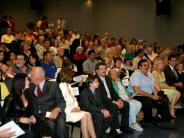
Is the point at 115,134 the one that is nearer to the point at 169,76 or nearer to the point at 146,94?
the point at 146,94

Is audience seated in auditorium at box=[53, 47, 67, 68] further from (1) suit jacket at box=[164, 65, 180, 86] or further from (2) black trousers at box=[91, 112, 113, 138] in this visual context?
(2) black trousers at box=[91, 112, 113, 138]

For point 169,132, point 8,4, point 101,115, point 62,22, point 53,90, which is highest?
point 8,4

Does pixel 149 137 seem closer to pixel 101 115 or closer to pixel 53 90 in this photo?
pixel 101 115

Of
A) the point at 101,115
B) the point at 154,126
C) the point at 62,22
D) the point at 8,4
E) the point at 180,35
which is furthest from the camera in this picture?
the point at 8,4

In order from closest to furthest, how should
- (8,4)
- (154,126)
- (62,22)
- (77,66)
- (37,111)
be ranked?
1. (37,111)
2. (154,126)
3. (77,66)
4. (62,22)
5. (8,4)

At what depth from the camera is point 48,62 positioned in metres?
8.66

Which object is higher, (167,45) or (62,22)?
(62,22)

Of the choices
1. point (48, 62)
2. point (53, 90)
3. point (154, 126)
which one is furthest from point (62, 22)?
point (53, 90)

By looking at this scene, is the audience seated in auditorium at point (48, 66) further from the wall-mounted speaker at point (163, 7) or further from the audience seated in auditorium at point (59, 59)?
the wall-mounted speaker at point (163, 7)

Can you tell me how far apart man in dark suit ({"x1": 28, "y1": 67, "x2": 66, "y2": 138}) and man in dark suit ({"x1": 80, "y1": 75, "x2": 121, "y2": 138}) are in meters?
0.69

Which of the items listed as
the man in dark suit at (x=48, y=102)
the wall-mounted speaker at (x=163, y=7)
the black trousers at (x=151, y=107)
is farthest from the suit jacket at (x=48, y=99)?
the wall-mounted speaker at (x=163, y=7)

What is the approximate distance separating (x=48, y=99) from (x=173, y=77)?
159 inches

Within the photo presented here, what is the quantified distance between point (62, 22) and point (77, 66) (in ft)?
27.3

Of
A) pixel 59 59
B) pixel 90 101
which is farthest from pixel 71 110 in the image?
pixel 59 59
